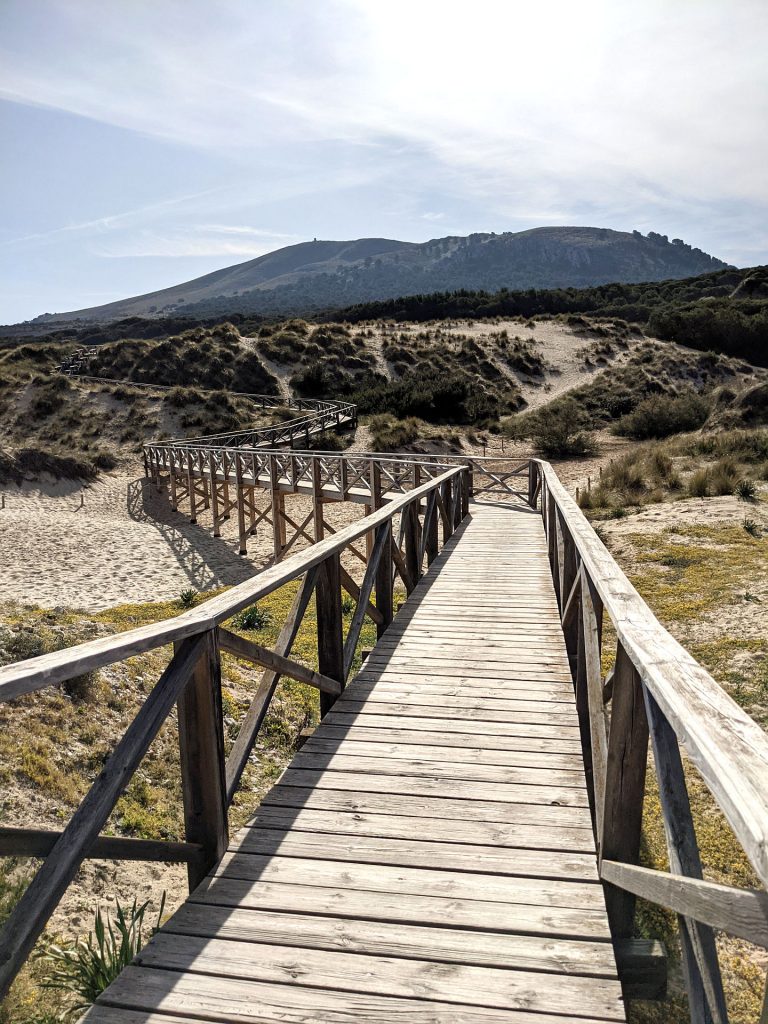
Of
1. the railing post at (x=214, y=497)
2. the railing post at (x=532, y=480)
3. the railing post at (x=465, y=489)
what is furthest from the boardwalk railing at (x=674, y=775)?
the railing post at (x=214, y=497)

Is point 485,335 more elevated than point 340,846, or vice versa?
point 485,335

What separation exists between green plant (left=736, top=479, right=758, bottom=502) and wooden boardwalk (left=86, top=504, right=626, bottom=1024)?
34.2ft

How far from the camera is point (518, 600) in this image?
6.46 m

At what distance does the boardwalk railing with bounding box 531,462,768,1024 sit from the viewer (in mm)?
1255

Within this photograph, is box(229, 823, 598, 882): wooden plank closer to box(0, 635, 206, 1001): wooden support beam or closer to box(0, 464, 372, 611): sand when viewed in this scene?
box(0, 635, 206, 1001): wooden support beam

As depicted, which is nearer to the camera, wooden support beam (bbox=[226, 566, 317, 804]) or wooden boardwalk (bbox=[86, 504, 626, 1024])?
wooden boardwalk (bbox=[86, 504, 626, 1024])

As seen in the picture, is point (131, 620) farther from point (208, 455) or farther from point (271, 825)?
point (208, 455)

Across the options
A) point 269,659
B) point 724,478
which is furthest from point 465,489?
point 269,659

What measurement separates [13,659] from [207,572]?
9.20m

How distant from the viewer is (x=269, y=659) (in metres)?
3.06

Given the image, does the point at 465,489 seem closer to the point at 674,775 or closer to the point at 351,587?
the point at 351,587

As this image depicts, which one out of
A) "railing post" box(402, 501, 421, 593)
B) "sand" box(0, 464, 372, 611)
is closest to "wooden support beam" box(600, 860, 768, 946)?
"railing post" box(402, 501, 421, 593)

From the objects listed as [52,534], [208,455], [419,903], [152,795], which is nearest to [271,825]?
[419,903]

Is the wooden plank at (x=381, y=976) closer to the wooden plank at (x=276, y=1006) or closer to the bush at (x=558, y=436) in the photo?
the wooden plank at (x=276, y=1006)
